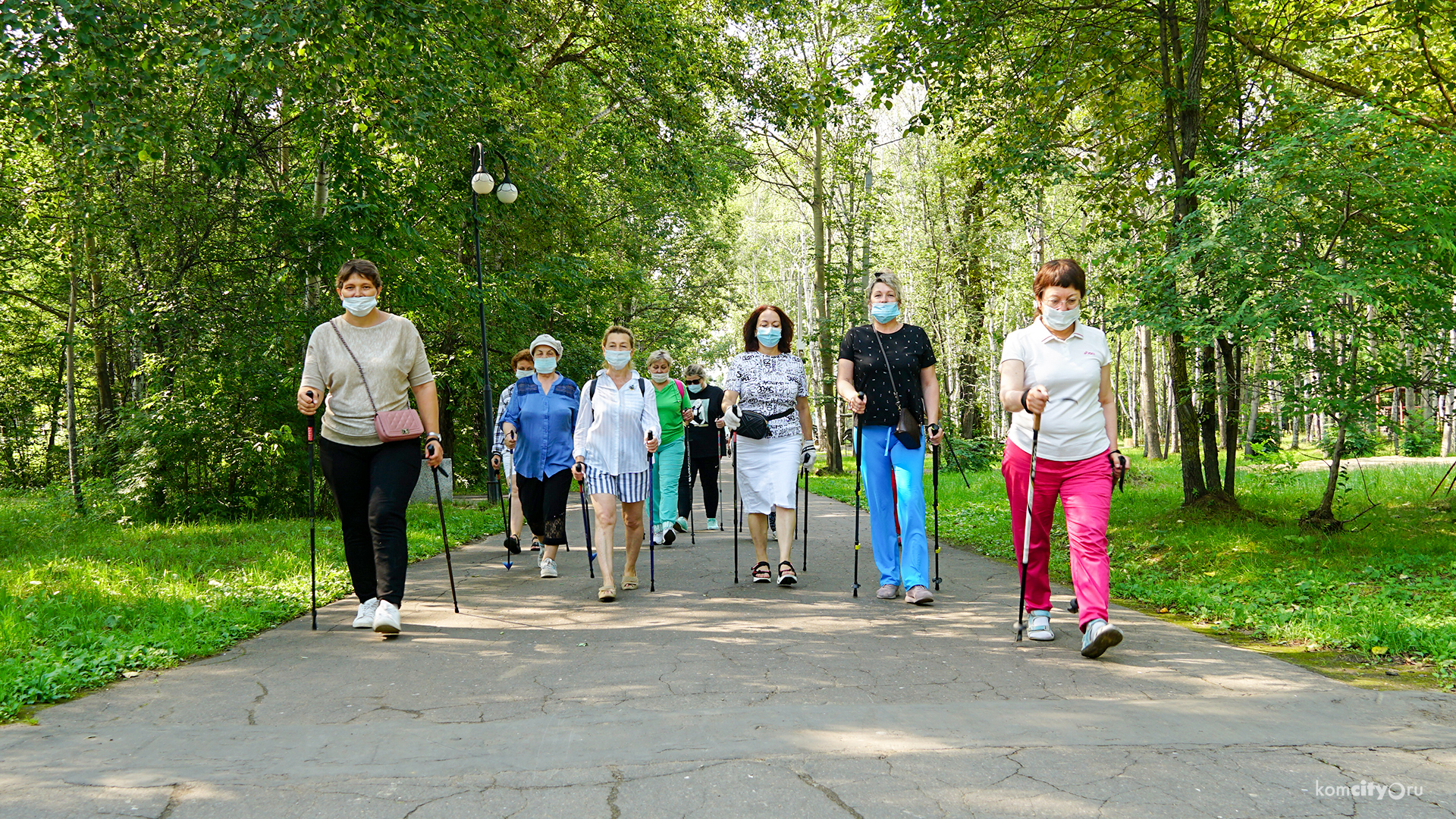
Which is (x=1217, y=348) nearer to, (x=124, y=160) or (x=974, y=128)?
(x=974, y=128)

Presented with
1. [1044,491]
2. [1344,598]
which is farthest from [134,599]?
[1344,598]

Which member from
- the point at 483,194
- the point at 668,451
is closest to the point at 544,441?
the point at 668,451

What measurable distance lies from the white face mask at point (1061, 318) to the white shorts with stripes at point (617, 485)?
336 centimetres

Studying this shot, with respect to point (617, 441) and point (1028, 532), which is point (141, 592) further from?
point (1028, 532)

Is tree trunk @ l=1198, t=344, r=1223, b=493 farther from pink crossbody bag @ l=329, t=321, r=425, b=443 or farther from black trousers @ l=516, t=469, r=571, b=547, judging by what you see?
pink crossbody bag @ l=329, t=321, r=425, b=443

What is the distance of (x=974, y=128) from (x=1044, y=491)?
7770mm

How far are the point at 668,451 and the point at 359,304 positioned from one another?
524 centimetres

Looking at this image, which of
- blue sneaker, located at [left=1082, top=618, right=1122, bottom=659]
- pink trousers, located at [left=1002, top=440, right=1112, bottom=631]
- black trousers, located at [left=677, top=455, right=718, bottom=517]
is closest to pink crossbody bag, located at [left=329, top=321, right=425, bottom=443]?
pink trousers, located at [left=1002, top=440, right=1112, bottom=631]

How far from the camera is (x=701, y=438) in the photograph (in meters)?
11.7

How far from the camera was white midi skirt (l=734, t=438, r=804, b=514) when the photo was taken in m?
7.46

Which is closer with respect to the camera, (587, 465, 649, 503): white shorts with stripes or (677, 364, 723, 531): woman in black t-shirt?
(587, 465, 649, 503): white shorts with stripes

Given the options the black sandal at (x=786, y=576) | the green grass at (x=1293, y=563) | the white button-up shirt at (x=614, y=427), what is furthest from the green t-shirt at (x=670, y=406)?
the green grass at (x=1293, y=563)

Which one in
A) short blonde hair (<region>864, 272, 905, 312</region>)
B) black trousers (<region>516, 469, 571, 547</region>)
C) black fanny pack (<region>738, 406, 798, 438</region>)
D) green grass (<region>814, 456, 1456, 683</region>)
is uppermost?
short blonde hair (<region>864, 272, 905, 312</region>)

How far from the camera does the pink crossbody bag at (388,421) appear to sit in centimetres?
587
